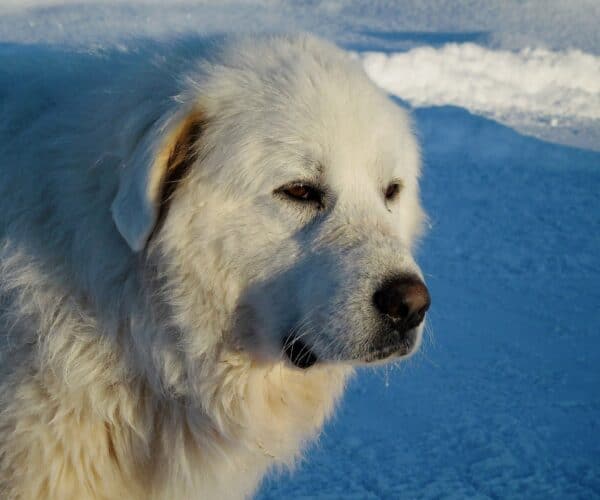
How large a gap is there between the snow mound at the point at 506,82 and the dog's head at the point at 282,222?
7.93 m

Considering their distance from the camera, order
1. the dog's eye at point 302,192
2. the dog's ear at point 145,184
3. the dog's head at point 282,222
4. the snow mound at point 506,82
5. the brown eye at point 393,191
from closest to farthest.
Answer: the dog's ear at point 145,184 → the dog's head at point 282,222 → the dog's eye at point 302,192 → the brown eye at point 393,191 → the snow mound at point 506,82

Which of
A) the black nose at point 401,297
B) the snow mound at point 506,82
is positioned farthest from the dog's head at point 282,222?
the snow mound at point 506,82

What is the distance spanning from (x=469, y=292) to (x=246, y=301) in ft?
12.3

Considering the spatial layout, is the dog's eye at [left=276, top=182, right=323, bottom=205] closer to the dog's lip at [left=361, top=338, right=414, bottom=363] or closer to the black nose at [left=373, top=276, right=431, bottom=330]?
the black nose at [left=373, top=276, right=431, bottom=330]

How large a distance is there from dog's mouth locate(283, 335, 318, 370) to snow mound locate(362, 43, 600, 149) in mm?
8049

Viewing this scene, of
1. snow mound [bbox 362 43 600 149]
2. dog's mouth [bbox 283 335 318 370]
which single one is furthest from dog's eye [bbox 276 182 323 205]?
snow mound [bbox 362 43 600 149]

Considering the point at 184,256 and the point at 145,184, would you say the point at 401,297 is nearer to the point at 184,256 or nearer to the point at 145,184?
the point at 184,256

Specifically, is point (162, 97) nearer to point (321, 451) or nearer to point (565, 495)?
point (321, 451)

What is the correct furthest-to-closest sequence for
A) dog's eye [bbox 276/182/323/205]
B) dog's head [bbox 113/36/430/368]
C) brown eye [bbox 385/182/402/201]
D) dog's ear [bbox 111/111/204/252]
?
brown eye [bbox 385/182/402/201], dog's eye [bbox 276/182/323/205], dog's head [bbox 113/36/430/368], dog's ear [bbox 111/111/204/252]

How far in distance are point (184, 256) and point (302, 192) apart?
44cm

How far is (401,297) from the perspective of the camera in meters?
2.15

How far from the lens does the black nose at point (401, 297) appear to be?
215 cm

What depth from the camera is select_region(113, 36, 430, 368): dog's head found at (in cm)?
220

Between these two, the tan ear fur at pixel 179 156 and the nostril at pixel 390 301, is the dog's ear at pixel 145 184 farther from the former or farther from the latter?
the nostril at pixel 390 301
